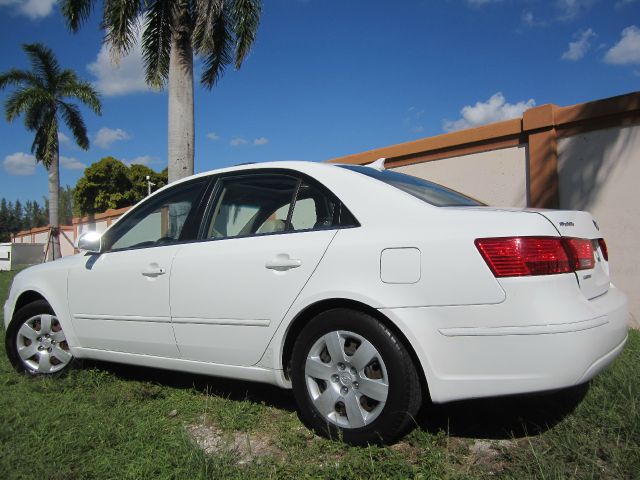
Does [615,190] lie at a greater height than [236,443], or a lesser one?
greater

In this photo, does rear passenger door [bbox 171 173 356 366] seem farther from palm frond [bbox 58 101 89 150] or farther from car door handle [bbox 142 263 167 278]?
palm frond [bbox 58 101 89 150]

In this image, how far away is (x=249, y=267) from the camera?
3.03 m

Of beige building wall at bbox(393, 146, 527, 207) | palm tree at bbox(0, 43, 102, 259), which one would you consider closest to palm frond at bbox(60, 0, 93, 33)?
beige building wall at bbox(393, 146, 527, 207)

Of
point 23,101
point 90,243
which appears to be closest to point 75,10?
point 90,243

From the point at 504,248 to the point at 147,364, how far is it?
248cm

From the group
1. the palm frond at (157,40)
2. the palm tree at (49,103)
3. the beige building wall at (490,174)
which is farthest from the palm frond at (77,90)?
the beige building wall at (490,174)

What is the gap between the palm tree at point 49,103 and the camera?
77.7 ft

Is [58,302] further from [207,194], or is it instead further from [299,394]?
[299,394]

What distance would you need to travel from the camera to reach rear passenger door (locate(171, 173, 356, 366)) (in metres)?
2.90

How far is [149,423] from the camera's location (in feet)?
10.2

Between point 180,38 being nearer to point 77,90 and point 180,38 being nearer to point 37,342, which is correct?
point 37,342

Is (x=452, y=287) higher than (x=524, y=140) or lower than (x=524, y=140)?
lower

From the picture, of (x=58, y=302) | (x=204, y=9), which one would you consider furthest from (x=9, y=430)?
(x=204, y=9)

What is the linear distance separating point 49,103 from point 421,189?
2589 centimetres
